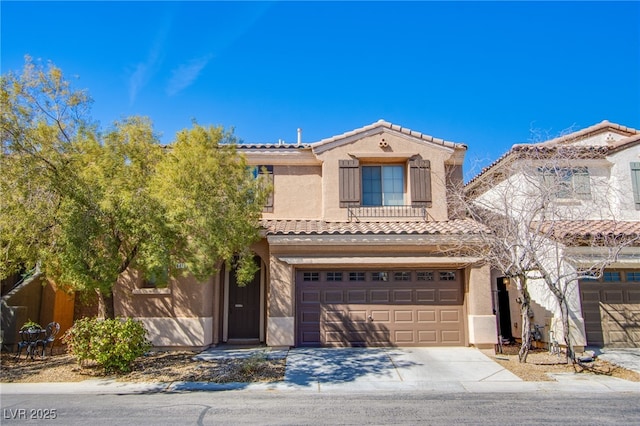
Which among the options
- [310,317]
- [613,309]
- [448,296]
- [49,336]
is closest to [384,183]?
[448,296]

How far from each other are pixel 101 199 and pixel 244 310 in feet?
20.1

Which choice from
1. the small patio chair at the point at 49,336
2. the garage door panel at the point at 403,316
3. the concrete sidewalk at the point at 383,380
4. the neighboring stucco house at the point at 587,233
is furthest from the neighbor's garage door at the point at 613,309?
the small patio chair at the point at 49,336

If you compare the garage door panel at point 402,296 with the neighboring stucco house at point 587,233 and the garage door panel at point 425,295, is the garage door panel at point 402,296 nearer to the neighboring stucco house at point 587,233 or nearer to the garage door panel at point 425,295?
the garage door panel at point 425,295

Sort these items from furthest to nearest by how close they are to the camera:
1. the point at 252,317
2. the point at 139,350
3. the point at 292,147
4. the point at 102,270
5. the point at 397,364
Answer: the point at 292,147, the point at 252,317, the point at 397,364, the point at 139,350, the point at 102,270

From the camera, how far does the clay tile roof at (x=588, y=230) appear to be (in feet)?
39.8

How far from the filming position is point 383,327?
1272 centimetres

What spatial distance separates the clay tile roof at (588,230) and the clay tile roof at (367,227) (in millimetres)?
2015

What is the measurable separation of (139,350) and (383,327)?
6555 millimetres

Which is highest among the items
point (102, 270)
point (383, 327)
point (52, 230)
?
point (52, 230)

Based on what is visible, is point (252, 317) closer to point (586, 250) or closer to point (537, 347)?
point (537, 347)

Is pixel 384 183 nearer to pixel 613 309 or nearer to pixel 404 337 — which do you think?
pixel 404 337

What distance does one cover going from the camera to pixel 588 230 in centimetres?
1253

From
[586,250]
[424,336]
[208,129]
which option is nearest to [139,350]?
[208,129]

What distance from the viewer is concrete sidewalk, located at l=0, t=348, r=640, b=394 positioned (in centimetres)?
888
